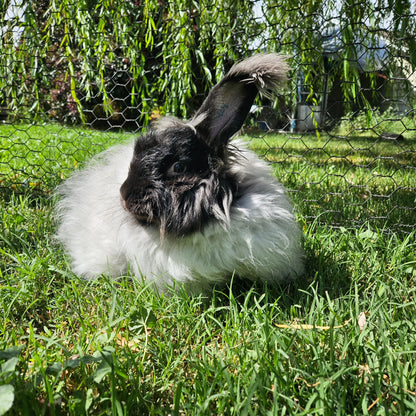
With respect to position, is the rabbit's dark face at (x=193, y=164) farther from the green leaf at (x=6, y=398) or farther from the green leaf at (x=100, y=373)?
the green leaf at (x=6, y=398)

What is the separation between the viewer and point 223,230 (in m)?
1.30

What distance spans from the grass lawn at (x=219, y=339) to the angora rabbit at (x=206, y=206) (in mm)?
110

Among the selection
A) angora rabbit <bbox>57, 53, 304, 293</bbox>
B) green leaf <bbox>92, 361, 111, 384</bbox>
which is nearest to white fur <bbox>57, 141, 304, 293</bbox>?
angora rabbit <bbox>57, 53, 304, 293</bbox>

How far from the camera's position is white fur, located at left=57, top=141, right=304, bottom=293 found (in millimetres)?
1314

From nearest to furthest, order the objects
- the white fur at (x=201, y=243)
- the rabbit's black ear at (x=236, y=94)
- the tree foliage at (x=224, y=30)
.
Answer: the rabbit's black ear at (x=236, y=94) → the white fur at (x=201, y=243) → the tree foliage at (x=224, y=30)

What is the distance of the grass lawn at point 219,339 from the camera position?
2.73 ft

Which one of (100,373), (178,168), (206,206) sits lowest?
(100,373)

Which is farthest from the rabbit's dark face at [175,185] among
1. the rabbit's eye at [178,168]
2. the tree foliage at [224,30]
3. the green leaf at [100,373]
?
the tree foliage at [224,30]

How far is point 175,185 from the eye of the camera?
1.29 meters

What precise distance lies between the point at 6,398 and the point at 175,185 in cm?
80

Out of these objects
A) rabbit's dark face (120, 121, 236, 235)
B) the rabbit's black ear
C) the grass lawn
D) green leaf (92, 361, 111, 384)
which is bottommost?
the grass lawn

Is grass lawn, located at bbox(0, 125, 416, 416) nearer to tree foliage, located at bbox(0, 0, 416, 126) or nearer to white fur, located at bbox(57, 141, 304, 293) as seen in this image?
white fur, located at bbox(57, 141, 304, 293)

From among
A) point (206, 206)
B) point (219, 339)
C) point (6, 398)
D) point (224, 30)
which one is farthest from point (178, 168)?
point (224, 30)

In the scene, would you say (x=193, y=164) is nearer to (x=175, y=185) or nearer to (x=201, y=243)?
(x=175, y=185)
